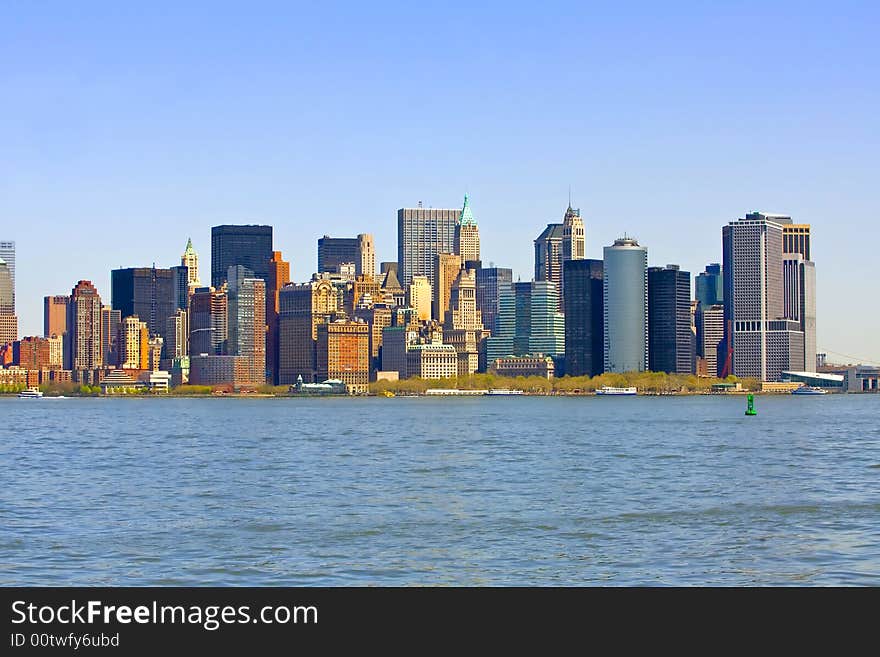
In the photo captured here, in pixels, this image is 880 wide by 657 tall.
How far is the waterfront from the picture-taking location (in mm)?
25969

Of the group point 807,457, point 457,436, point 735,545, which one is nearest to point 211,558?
point 735,545

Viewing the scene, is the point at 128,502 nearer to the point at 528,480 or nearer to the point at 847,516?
the point at 528,480

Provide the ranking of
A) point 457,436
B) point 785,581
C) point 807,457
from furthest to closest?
point 457,436 < point 807,457 < point 785,581

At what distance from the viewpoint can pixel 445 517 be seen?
116 ft

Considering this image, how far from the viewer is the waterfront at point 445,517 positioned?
2597 centimetres

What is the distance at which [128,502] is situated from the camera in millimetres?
40969
